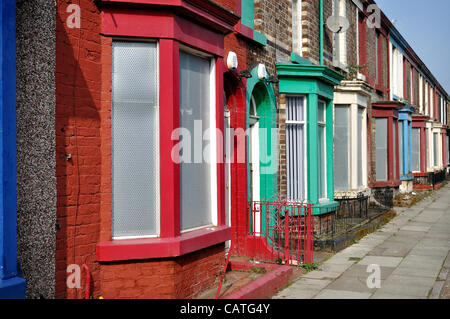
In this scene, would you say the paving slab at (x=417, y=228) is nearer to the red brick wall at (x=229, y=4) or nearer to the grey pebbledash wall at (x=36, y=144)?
the red brick wall at (x=229, y=4)

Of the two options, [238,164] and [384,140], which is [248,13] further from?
[384,140]

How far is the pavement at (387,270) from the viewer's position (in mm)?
6672

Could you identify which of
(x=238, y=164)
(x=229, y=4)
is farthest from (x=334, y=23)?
(x=238, y=164)

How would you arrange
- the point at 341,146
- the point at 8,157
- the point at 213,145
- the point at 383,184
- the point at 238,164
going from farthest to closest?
the point at 383,184, the point at 341,146, the point at 238,164, the point at 213,145, the point at 8,157

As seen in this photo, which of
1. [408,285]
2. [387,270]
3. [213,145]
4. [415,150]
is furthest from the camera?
[415,150]

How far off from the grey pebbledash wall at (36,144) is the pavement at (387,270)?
317 cm

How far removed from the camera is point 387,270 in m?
8.03

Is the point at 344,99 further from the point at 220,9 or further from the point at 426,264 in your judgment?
the point at 220,9

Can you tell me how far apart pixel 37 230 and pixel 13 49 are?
1696 millimetres

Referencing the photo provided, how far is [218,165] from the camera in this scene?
21.7ft

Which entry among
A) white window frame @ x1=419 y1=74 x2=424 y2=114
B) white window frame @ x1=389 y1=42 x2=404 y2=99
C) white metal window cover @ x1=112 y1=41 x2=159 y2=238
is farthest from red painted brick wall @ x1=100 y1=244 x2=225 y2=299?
white window frame @ x1=419 y1=74 x2=424 y2=114

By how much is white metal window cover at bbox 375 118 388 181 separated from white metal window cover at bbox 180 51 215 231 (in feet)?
40.8

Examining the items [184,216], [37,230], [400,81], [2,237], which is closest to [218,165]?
[184,216]

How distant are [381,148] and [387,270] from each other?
10559 millimetres
